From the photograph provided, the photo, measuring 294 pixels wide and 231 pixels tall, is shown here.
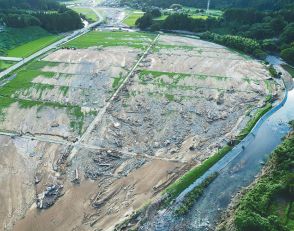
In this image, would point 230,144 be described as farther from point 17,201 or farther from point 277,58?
point 277,58

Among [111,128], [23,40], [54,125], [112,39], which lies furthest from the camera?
[112,39]

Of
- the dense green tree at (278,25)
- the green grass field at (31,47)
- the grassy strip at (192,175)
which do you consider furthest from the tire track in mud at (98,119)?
the dense green tree at (278,25)

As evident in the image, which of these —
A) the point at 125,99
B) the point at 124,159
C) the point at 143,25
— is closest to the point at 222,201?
the point at 124,159

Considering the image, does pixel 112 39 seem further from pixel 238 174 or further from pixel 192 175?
pixel 238 174

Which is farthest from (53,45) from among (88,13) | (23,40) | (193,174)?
(193,174)

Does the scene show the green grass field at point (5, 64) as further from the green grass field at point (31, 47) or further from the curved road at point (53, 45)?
the green grass field at point (31, 47)

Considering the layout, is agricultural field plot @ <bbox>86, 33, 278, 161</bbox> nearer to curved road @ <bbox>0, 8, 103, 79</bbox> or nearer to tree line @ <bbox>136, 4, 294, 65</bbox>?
tree line @ <bbox>136, 4, 294, 65</bbox>
